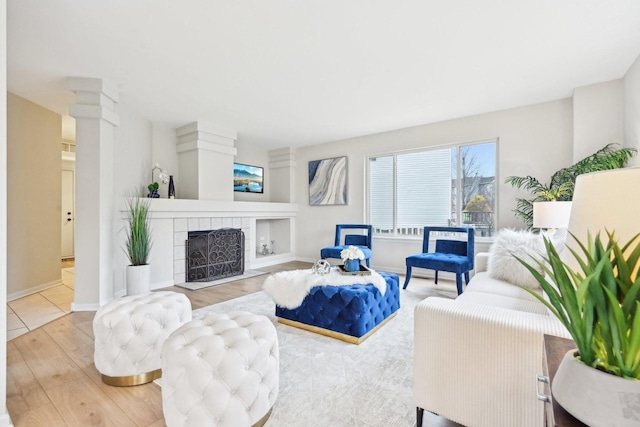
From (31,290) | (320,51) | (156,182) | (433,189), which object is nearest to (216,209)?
(156,182)

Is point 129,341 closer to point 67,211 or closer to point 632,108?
point 632,108

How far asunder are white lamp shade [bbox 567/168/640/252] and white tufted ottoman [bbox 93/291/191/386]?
2.13m

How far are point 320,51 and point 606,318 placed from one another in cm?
264

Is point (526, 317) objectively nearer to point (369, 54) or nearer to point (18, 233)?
point (369, 54)

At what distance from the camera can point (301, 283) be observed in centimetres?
261

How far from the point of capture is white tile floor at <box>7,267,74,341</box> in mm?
2709

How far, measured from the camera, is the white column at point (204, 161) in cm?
464

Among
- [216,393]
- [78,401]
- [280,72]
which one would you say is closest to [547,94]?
[280,72]

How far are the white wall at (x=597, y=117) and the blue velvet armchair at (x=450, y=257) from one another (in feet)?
5.07

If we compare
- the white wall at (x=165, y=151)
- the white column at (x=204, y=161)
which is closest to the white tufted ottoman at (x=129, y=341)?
the white column at (x=204, y=161)

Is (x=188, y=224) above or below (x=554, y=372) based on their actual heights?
above

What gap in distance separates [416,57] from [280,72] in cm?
131

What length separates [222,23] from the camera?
7.29ft

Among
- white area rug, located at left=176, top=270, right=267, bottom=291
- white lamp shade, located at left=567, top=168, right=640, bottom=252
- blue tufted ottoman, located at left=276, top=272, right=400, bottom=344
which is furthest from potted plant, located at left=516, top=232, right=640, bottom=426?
white area rug, located at left=176, top=270, right=267, bottom=291
